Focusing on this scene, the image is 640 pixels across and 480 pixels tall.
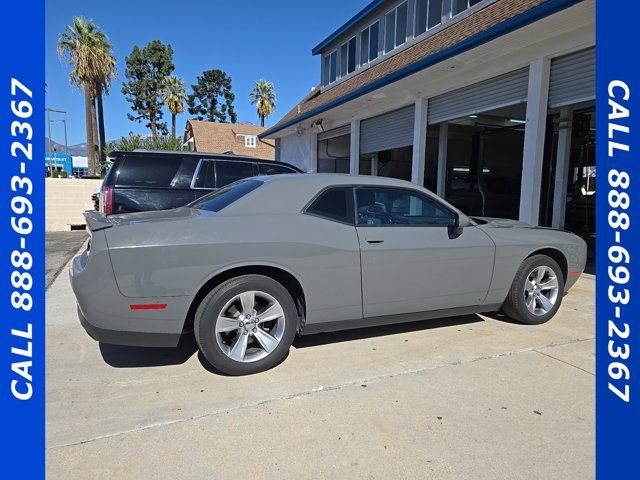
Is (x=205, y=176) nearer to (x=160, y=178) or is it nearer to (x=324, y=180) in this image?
(x=160, y=178)

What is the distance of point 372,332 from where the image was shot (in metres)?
4.25

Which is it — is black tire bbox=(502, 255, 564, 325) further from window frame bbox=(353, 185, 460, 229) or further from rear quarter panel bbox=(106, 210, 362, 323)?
rear quarter panel bbox=(106, 210, 362, 323)

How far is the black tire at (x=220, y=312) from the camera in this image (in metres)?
3.07

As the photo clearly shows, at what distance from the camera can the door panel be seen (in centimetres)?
362

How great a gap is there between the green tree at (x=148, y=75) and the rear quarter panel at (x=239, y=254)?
5108 centimetres

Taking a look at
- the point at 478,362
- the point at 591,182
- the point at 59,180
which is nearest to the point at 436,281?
the point at 478,362

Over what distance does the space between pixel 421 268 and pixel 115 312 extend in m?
2.49

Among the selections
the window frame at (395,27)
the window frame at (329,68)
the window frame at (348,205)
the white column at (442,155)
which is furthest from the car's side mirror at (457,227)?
the window frame at (329,68)

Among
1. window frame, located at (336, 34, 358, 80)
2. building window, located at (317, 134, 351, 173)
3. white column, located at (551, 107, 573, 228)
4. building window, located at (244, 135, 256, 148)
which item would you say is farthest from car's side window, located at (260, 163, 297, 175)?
building window, located at (244, 135, 256, 148)

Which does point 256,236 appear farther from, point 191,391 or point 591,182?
point 591,182

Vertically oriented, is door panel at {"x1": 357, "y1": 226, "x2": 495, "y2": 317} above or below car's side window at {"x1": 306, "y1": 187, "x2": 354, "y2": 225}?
below

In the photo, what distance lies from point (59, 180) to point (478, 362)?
15110mm

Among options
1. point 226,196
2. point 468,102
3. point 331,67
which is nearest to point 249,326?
point 226,196

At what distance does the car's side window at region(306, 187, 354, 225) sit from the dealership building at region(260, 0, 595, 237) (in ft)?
15.1
